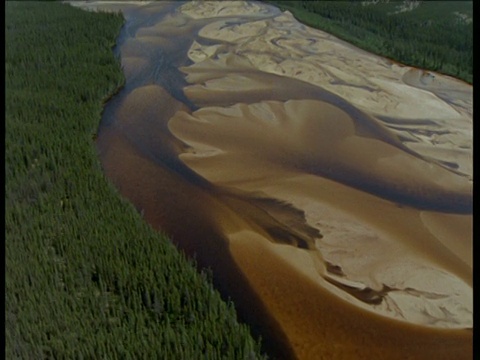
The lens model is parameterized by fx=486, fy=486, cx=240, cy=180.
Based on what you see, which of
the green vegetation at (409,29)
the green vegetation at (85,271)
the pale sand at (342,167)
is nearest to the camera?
the green vegetation at (85,271)

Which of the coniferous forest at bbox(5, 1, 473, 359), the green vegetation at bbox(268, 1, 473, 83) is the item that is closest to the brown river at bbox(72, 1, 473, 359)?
the coniferous forest at bbox(5, 1, 473, 359)

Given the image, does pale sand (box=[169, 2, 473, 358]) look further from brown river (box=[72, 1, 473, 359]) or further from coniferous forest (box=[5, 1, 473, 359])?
coniferous forest (box=[5, 1, 473, 359])

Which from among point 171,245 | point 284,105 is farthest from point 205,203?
point 284,105

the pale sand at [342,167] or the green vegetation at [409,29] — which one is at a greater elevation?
the green vegetation at [409,29]

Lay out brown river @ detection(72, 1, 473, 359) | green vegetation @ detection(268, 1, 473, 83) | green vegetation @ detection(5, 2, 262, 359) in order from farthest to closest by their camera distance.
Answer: green vegetation @ detection(268, 1, 473, 83) → brown river @ detection(72, 1, 473, 359) → green vegetation @ detection(5, 2, 262, 359)

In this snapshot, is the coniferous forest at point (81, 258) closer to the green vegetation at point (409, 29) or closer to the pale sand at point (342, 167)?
the pale sand at point (342, 167)

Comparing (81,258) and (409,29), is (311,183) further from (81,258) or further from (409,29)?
(409,29)

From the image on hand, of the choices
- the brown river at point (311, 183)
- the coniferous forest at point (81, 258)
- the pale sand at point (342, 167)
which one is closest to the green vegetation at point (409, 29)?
the brown river at point (311, 183)
